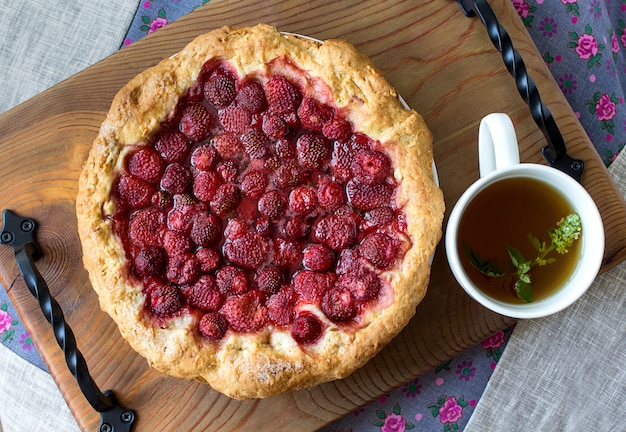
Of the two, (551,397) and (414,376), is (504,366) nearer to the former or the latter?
(551,397)

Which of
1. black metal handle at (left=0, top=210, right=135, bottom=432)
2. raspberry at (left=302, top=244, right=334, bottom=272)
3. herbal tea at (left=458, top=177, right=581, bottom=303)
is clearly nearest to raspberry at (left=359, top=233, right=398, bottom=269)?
raspberry at (left=302, top=244, right=334, bottom=272)

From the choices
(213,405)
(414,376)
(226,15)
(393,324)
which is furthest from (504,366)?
(226,15)

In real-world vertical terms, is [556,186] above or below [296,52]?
below

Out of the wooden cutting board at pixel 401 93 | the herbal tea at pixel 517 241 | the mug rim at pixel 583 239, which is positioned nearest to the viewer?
the mug rim at pixel 583 239

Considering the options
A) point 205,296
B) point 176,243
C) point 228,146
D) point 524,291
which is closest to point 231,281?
point 205,296

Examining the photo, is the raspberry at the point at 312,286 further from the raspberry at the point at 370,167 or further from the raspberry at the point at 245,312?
the raspberry at the point at 370,167

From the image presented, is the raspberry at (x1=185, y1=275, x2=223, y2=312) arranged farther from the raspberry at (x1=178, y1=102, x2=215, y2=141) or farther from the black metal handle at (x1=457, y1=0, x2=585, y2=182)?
the black metal handle at (x1=457, y1=0, x2=585, y2=182)

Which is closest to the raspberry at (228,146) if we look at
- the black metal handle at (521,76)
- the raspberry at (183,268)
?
the raspberry at (183,268)
